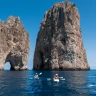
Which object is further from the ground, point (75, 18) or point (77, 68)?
point (75, 18)

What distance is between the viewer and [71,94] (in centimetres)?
3303

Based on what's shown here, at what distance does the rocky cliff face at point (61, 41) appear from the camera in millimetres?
139750

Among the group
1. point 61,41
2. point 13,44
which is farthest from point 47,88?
point 61,41

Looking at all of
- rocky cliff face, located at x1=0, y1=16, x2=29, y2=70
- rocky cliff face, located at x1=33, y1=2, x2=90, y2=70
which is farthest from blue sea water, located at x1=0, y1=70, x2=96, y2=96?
rocky cliff face, located at x1=33, y1=2, x2=90, y2=70

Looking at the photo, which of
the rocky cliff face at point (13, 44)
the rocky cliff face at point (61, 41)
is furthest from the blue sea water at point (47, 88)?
the rocky cliff face at point (61, 41)

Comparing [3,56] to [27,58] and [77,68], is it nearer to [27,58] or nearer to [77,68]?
[27,58]

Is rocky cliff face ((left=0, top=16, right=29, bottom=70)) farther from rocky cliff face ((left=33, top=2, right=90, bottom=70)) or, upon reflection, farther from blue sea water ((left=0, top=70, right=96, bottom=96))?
blue sea water ((left=0, top=70, right=96, bottom=96))

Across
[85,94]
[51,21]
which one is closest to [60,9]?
[51,21]

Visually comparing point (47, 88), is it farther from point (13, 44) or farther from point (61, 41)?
point (61, 41)

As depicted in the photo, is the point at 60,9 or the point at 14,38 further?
the point at 60,9

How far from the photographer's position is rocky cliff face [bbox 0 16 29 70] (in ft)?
414

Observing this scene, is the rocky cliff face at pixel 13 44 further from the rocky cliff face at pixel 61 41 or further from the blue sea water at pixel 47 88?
the blue sea water at pixel 47 88

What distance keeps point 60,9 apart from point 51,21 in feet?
35.0

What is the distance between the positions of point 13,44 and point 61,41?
32.2m
